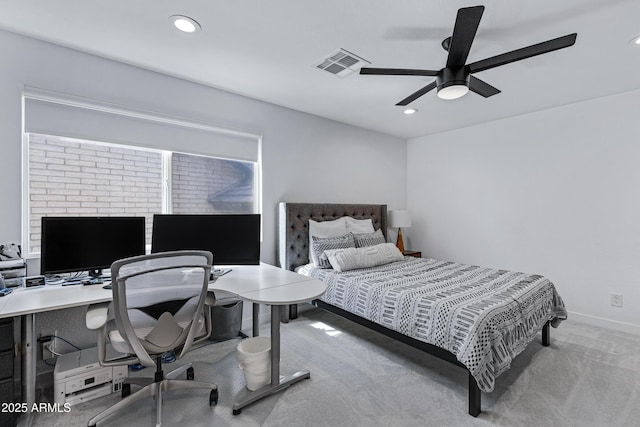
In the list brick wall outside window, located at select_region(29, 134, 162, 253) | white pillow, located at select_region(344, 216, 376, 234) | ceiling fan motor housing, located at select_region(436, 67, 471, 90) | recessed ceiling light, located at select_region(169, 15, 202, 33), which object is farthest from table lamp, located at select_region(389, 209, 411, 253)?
recessed ceiling light, located at select_region(169, 15, 202, 33)

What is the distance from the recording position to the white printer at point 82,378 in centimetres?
191

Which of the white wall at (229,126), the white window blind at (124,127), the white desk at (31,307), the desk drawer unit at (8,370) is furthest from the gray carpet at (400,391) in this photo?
the white window blind at (124,127)

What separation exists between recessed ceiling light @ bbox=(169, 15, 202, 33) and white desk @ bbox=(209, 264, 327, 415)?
1.75m

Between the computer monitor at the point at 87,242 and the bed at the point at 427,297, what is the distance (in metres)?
1.54

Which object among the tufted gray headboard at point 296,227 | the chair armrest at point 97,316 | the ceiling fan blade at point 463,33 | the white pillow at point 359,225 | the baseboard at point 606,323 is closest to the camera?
the ceiling fan blade at point 463,33

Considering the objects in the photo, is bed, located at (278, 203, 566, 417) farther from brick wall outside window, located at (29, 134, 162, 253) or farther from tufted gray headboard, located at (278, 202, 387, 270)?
brick wall outside window, located at (29, 134, 162, 253)

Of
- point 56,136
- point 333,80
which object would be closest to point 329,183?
point 333,80

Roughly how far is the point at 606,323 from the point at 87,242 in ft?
15.9

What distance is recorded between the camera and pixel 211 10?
73.5 inches

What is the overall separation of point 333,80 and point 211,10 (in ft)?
4.08

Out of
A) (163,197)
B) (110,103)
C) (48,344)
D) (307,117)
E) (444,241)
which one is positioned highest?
(307,117)

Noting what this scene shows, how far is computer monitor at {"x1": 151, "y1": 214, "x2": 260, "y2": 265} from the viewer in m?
2.39

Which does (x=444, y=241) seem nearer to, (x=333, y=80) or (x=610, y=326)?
(x=610, y=326)

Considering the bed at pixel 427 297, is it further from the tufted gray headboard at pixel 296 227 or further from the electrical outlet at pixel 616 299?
the electrical outlet at pixel 616 299
